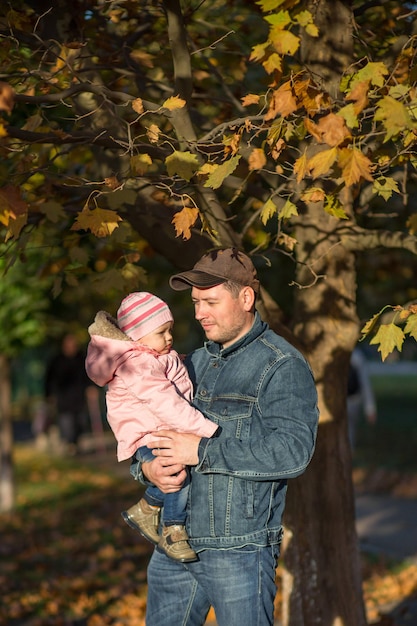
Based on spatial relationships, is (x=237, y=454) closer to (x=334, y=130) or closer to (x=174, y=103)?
(x=334, y=130)

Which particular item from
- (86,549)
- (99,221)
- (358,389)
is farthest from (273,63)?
(358,389)

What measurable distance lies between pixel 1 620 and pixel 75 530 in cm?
375

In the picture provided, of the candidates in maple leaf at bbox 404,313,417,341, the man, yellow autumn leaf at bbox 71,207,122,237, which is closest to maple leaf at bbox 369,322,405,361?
maple leaf at bbox 404,313,417,341

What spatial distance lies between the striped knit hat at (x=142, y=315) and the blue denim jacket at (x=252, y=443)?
1.00 ft

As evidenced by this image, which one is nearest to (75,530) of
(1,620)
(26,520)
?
(26,520)

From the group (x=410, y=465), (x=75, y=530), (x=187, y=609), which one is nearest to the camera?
(x=187, y=609)

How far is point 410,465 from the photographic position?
46.2ft

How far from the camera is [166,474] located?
11.9 ft

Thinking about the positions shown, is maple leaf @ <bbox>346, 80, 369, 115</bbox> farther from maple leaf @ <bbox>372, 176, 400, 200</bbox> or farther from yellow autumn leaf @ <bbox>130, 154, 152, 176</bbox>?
yellow autumn leaf @ <bbox>130, 154, 152, 176</bbox>

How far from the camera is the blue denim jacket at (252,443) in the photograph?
135 inches

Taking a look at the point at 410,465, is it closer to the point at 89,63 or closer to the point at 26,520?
the point at 26,520

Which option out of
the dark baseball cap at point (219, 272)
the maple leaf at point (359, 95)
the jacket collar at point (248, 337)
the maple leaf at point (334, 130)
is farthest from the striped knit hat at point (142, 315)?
the maple leaf at point (359, 95)

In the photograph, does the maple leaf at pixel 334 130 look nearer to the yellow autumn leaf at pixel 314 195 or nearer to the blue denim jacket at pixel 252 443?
the yellow autumn leaf at pixel 314 195

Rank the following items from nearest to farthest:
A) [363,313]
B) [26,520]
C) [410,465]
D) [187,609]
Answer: [187,609], [26,520], [410,465], [363,313]
